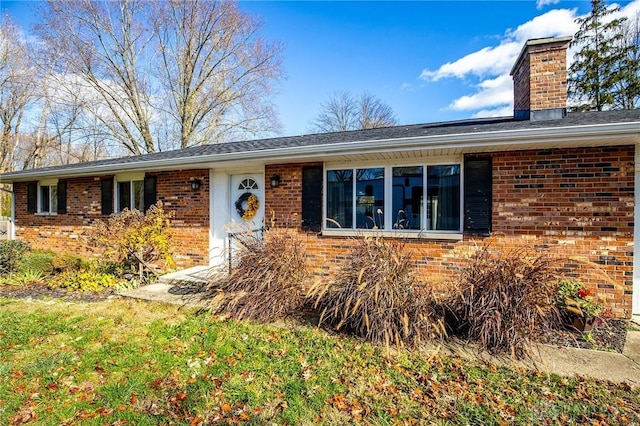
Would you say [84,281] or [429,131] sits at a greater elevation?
[429,131]

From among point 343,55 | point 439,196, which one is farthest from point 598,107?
point 439,196

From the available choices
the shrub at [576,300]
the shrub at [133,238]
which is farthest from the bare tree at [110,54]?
the shrub at [576,300]

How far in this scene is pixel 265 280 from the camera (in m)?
4.43

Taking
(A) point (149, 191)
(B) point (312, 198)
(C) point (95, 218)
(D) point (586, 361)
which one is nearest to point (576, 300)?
(D) point (586, 361)

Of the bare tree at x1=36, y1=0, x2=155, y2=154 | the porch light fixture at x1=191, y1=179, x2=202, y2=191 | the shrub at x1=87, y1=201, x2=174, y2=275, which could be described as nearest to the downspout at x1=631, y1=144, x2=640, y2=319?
the porch light fixture at x1=191, y1=179, x2=202, y2=191

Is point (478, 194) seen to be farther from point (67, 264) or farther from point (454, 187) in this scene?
point (67, 264)

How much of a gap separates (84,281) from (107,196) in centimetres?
305

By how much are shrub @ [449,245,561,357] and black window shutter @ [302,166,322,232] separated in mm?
3010

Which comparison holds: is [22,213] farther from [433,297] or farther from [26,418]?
[433,297]

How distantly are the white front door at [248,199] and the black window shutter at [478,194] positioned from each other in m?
4.07

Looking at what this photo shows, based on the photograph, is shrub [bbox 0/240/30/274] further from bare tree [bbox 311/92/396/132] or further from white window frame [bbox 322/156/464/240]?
bare tree [bbox 311/92/396/132]

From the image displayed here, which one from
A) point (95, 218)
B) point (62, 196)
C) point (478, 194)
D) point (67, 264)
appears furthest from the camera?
point (62, 196)

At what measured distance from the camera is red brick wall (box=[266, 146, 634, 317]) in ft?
14.7

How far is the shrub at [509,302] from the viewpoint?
137 inches
